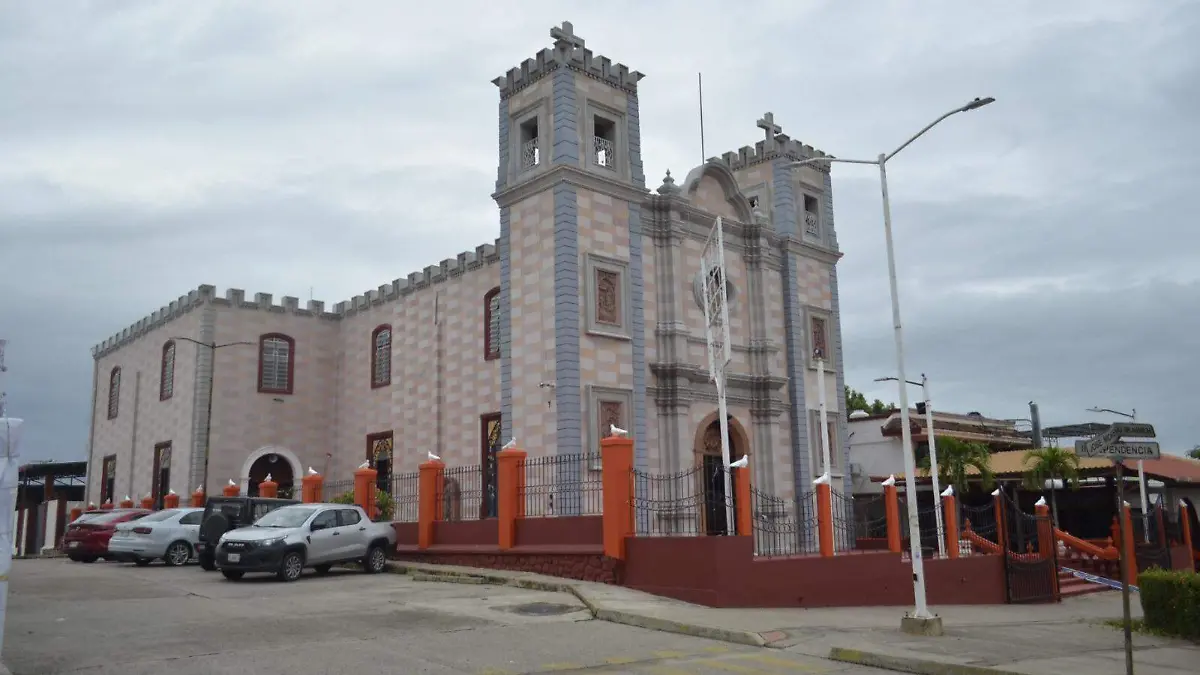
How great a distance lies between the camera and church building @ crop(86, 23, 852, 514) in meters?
24.1

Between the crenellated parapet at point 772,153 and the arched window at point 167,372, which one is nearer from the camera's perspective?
the crenellated parapet at point 772,153

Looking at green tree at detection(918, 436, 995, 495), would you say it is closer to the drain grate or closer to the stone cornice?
the stone cornice

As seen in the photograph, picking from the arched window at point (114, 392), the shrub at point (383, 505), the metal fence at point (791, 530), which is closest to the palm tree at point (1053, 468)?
the metal fence at point (791, 530)

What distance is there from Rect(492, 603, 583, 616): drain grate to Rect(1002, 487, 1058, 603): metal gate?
1190 centimetres

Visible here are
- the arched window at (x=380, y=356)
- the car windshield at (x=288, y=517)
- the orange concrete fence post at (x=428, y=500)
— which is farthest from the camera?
the arched window at (x=380, y=356)

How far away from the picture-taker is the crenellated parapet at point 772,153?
A: 31234mm

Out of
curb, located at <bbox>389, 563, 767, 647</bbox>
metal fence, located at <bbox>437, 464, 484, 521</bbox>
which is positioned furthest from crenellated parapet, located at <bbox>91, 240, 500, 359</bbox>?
curb, located at <bbox>389, 563, 767, 647</bbox>

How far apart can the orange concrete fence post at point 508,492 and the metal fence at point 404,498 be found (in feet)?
12.9

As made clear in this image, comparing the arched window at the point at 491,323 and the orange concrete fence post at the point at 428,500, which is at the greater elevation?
the arched window at the point at 491,323

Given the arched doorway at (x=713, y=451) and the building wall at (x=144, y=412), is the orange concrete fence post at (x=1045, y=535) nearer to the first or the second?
the arched doorway at (x=713, y=451)

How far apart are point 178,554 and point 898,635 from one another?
56.4 feet

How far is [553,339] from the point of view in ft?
76.8

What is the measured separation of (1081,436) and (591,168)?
16073 millimetres

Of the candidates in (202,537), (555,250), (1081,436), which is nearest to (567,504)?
(555,250)
